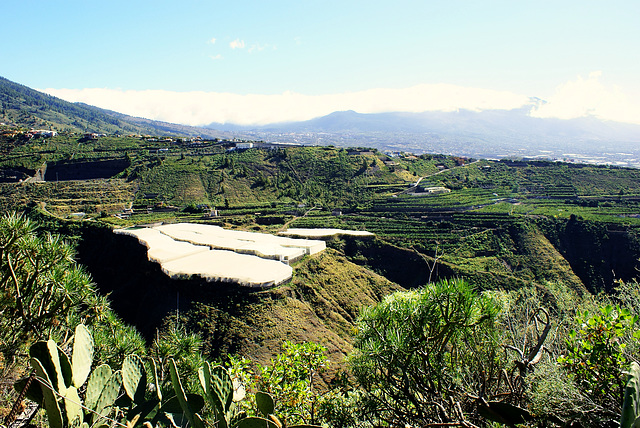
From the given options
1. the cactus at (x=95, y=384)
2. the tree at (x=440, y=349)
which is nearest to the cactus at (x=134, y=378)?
the cactus at (x=95, y=384)

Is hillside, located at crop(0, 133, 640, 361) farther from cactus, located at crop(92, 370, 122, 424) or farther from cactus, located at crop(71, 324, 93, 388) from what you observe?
cactus, located at crop(71, 324, 93, 388)

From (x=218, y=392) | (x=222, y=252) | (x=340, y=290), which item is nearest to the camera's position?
(x=218, y=392)

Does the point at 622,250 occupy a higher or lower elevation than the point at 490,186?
lower

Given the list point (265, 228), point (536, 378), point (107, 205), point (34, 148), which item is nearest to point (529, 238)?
point (265, 228)

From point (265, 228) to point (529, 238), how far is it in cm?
2950

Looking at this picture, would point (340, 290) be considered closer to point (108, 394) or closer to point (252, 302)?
point (252, 302)

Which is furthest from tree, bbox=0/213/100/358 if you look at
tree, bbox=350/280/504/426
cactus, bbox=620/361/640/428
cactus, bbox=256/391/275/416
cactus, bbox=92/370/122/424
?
cactus, bbox=620/361/640/428

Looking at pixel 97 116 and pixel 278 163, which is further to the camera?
pixel 97 116

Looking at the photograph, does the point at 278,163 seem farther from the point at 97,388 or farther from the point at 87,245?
the point at 97,388

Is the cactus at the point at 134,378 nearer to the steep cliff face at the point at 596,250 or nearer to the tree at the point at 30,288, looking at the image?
the tree at the point at 30,288

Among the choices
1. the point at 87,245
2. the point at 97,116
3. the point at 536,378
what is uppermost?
the point at 97,116

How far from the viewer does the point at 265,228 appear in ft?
135

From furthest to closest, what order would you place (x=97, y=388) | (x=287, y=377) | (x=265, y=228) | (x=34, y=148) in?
(x=34, y=148)
(x=265, y=228)
(x=287, y=377)
(x=97, y=388)

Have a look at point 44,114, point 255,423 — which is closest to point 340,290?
point 255,423
